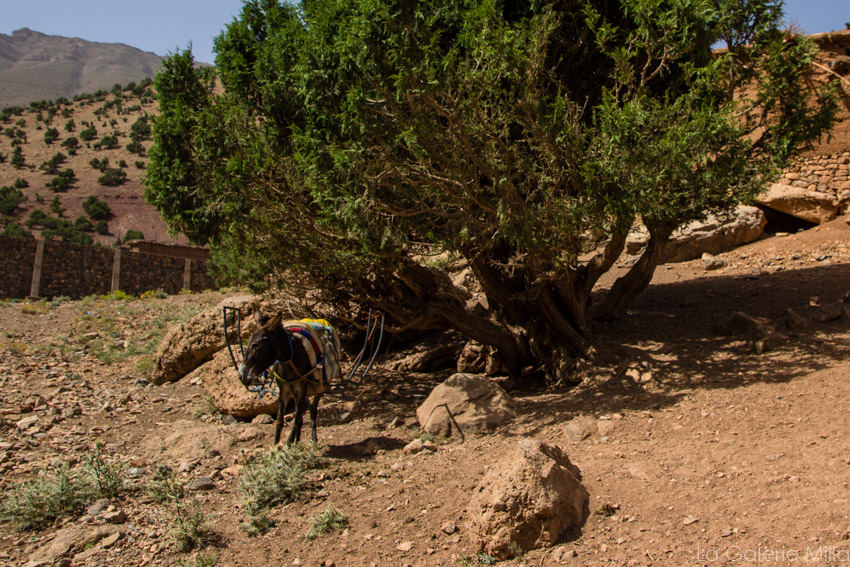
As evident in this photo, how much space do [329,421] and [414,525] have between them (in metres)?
3.66

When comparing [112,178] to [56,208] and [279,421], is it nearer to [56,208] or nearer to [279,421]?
[56,208]

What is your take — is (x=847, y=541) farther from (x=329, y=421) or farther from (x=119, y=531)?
(x=329, y=421)

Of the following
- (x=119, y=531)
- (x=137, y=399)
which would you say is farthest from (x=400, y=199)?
(x=137, y=399)

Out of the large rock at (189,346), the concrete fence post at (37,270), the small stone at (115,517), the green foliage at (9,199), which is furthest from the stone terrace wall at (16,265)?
the green foliage at (9,199)

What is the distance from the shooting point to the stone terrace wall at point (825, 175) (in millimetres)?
13998

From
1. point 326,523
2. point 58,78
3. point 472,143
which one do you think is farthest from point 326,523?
point 58,78

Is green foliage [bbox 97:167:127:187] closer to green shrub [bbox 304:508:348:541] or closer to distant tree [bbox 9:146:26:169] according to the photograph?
distant tree [bbox 9:146:26:169]

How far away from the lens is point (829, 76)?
13.7 m

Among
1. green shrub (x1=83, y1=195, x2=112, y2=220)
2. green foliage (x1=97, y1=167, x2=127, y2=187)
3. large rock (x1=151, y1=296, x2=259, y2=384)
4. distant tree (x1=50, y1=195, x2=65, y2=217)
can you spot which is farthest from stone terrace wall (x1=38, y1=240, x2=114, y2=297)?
green foliage (x1=97, y1=167, x2=127, y2=187)

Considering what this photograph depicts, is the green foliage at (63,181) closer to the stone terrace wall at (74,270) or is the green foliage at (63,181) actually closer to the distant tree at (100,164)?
the distant tree at (100,164)

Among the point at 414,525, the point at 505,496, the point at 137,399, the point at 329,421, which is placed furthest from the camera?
the point at 137,399

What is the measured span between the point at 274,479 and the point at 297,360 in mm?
1368

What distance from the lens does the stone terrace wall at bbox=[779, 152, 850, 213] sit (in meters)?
14.0

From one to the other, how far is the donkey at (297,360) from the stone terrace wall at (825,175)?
39.3ft
